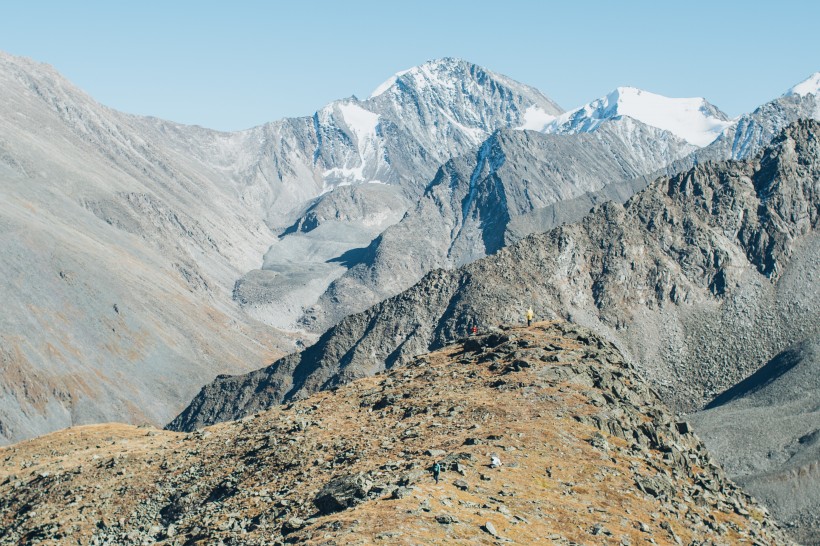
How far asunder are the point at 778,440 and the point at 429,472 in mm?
135965

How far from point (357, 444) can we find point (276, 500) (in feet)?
27.2

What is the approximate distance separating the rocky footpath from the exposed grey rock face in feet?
258

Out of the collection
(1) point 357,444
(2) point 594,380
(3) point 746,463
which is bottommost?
(3) point 746,463

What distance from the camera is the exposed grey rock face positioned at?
148 m

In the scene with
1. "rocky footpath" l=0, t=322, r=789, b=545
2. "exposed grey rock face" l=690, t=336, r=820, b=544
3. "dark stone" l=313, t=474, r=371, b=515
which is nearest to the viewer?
"rocky footpath" l=0, t=322, r=789, b=545

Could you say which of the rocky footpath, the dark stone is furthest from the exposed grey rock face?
the dark stone

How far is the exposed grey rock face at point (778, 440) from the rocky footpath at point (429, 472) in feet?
258

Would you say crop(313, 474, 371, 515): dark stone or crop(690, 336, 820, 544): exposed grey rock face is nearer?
crop(313, 474, 371, 515): dark stone

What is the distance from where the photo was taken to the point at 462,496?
47062 mm

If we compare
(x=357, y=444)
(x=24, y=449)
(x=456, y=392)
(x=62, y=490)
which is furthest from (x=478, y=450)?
(x=24, y=449)

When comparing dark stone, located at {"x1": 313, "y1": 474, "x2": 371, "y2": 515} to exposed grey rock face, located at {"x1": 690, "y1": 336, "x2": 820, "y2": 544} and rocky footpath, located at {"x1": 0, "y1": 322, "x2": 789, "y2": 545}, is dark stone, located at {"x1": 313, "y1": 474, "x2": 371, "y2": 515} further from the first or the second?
exposed grey rock face, located at {"x1": 690, "y1": 336, "x2": 820, "y2": 544}

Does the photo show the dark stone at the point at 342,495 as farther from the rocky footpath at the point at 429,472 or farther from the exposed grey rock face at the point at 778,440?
the exposed grey rock face at the point at 778,440

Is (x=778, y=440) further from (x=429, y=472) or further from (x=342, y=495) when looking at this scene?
(x=342, y=495)

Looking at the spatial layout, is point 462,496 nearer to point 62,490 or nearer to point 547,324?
point 62,490
